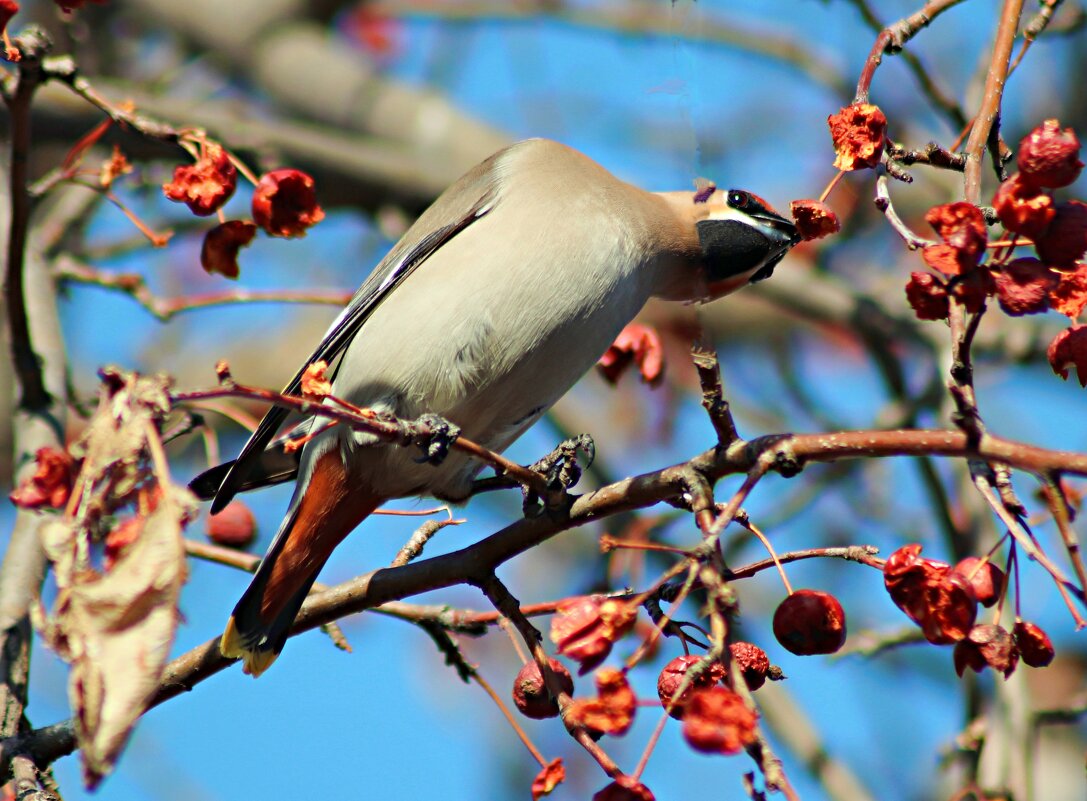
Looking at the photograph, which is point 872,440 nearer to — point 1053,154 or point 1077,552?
point 1077,552

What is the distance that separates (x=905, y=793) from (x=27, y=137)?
190 inches

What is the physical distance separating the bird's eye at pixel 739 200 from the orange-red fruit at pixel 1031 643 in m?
2.03

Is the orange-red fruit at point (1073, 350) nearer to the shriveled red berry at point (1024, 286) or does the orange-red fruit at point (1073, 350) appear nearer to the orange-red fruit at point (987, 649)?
the shriveled red berry at point (1024, 286)

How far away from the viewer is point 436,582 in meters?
2.71

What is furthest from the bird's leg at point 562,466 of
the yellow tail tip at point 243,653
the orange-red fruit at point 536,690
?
the yellow tail tip at point 243,653

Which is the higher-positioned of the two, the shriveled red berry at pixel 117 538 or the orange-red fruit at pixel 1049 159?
the orange-red fruit at pixel 1049 159

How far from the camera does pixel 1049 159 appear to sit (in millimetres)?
2055

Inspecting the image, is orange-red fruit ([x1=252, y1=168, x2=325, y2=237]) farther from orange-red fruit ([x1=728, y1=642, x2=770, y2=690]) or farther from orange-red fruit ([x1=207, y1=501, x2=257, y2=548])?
orange-red fruit ([x1=728, y1=642, x2=770, y2=690])

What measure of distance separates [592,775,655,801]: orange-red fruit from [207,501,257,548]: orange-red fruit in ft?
5.69

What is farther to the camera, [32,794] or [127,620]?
[32,794]

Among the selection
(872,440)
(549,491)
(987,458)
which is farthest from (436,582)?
(987,458)

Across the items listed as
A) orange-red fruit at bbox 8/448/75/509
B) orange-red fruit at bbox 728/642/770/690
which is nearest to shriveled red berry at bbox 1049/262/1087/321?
orange-red fruit at bbox 728/642/770/690

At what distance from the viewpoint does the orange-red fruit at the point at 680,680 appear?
7.02ft

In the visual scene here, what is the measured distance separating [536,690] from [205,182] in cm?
134
